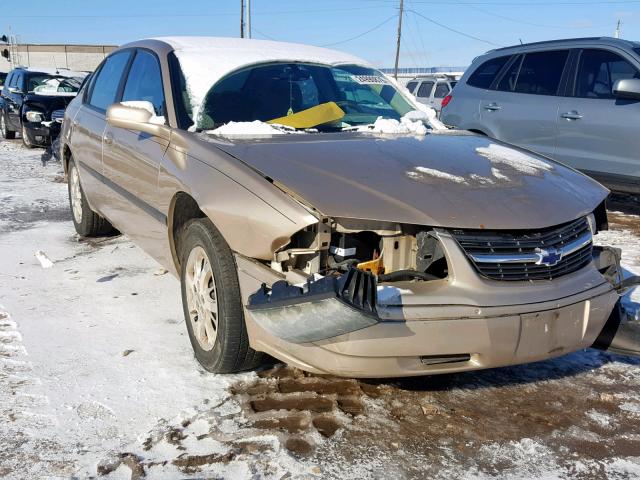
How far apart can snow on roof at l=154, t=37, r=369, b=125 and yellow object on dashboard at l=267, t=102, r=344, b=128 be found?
0.45 m

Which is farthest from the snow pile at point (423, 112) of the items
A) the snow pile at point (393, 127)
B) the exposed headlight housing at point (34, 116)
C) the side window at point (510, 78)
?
the exposed headlight housing at point (34, 116)

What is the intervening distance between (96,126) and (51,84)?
1082 centimetres

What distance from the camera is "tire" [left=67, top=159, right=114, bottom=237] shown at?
591cm

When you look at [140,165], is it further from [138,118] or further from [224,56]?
[224,56]

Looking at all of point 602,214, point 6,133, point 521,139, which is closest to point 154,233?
point 602,214

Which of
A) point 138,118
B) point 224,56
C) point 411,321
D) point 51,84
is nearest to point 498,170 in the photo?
point 411,321

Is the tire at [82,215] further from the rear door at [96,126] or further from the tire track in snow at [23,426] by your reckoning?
the tire track in snow at [23,426]

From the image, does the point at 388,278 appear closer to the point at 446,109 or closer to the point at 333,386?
the point at 333,386

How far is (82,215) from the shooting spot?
19.7ft

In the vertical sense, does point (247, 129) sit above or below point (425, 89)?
above

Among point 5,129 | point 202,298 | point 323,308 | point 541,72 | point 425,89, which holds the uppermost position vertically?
point 541,72

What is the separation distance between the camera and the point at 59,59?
169ft

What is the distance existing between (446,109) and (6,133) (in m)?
12.2

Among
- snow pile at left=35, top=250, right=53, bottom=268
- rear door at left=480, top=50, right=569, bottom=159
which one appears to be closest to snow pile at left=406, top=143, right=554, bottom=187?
snow pile at left=35, top=250, right=53, bottom=268
